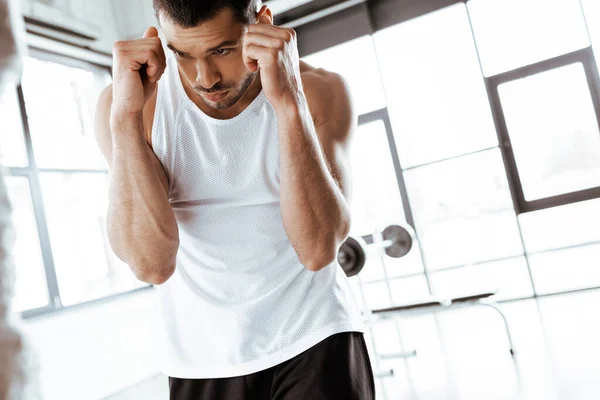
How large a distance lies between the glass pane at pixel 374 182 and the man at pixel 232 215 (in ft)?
14.0

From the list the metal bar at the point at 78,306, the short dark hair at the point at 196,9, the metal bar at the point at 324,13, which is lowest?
the metal bar at the point at 78,306

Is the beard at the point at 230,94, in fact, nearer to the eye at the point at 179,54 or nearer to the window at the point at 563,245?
the eye at the point at 179,54

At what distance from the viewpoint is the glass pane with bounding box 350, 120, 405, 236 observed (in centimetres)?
551

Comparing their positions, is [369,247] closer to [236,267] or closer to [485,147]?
[485,147]

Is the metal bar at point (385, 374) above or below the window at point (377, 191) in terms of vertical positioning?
below

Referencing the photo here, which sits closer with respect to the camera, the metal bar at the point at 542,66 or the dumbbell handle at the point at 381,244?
the dumbbell handle at the point at 381,244

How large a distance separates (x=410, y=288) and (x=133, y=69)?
15.9ft

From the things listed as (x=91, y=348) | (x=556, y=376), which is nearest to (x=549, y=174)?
(x=556, y=376)

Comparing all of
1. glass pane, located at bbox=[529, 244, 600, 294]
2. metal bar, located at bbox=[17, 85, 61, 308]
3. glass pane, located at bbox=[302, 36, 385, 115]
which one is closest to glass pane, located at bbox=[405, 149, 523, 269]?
glass pane, located at bbox=[529, 244, 600, 294]

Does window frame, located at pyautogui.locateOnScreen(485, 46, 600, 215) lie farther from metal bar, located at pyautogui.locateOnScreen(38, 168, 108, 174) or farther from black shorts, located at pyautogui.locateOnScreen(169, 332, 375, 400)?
black shorts, located at pyautogui.locateOnScreen(169, 332, 375, 400)

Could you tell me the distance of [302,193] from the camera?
111 centimetres

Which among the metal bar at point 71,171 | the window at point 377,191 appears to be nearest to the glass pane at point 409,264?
the window at point 377,191

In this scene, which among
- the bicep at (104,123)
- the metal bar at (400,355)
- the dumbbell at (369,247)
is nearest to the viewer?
the bicep at (104,123)

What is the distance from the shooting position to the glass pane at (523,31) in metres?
4.72
